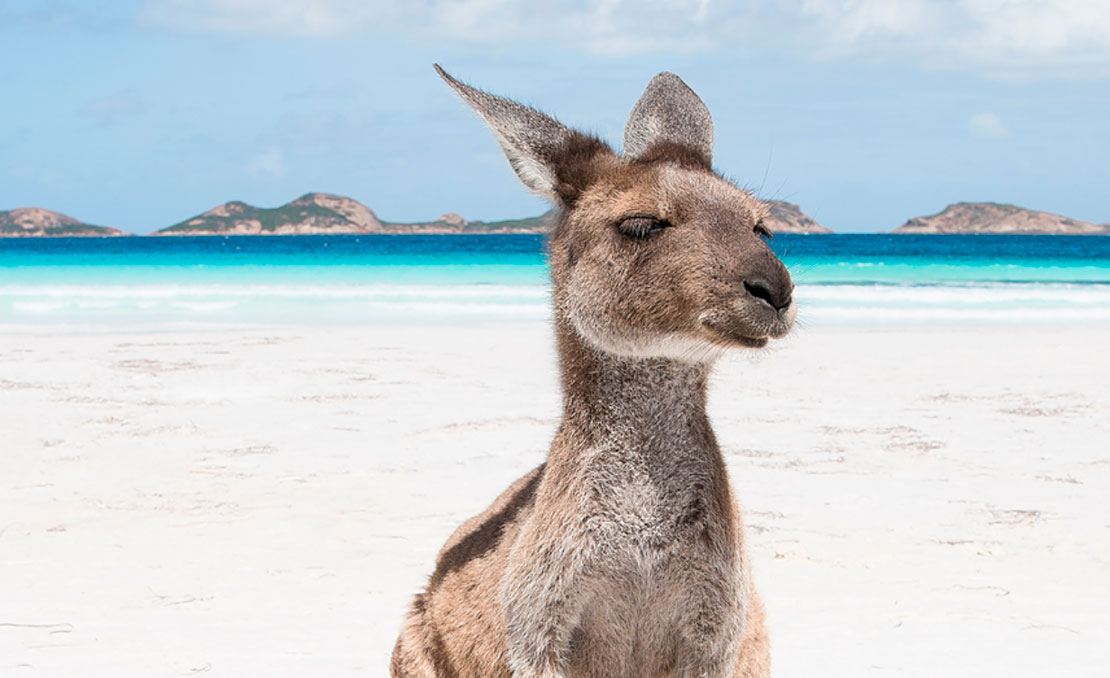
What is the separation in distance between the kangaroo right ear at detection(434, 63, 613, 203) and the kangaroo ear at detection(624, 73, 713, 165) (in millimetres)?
448

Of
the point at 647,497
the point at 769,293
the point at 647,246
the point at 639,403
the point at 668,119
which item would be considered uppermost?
the point at 668,119

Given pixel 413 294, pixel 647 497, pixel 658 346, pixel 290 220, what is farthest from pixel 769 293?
pixel 290 220

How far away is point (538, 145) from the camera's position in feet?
11.0

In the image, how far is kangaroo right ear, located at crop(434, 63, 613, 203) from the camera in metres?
3.23

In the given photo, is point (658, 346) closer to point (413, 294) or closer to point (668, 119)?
point (668, 119)

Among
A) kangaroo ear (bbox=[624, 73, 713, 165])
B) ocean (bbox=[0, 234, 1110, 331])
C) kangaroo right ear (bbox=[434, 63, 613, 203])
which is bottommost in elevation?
ocean (bbox=[0, 234, 1110, 331])

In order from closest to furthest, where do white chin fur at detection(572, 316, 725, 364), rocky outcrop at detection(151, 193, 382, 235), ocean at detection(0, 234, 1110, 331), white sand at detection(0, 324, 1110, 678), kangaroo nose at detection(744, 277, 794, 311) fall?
kangaroo nose at detection(744, 277, 794, 311) → white chin fur at detection(572, 316, 725, 364) → white sand at detection(0, 324, 1110, 678) → ocean at detection(0, 234, 1110, 331) → rocky outcrop at detection(151, 193, 382, 235)

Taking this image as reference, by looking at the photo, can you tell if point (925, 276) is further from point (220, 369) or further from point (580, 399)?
point (580, 399)

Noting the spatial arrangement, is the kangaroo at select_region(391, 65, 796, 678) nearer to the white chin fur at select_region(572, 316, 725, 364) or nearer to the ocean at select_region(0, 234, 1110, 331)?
the white chin fur at select_region(572, 316, 725, 364)

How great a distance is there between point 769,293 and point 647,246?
16.1 inches

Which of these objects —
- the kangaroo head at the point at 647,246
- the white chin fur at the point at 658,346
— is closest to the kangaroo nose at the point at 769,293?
the kangaroo head at the point at 647,246

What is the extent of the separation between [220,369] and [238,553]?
24.9 feet

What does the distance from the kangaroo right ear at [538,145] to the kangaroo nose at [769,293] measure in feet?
2.27

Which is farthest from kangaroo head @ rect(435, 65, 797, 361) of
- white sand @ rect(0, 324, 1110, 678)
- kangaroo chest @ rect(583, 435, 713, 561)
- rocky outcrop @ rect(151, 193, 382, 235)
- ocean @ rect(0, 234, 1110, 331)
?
rocky outcrop @ rect(151, 193, 382, 235)
